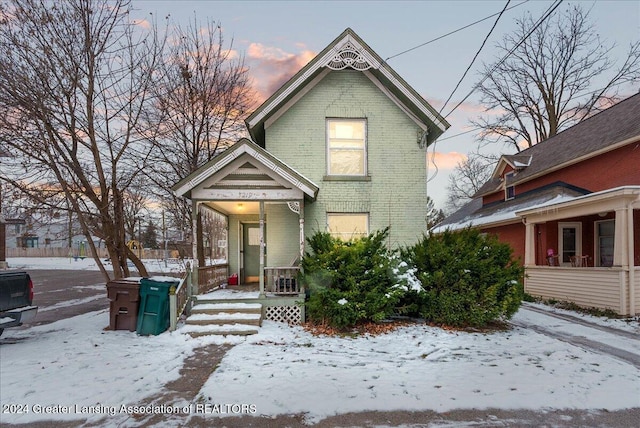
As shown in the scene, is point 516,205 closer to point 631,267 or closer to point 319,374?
point 631,267

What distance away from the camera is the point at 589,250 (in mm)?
13102

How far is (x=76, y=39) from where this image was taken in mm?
8586

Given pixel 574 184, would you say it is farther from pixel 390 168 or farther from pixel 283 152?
pixel 283 152

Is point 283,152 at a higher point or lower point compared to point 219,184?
higher

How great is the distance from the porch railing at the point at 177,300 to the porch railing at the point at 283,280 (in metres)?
2.01

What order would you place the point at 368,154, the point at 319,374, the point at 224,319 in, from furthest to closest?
the point at 368,154 → the point at 224,319 → the point at 319,374

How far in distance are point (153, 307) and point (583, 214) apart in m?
12.5

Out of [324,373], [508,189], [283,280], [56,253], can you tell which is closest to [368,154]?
[283,280]

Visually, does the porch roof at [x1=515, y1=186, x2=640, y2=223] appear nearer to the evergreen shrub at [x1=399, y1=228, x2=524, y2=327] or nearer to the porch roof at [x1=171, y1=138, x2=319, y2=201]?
the evergreen shrub at [x1=399, y1=228, x2=524, y2=327]

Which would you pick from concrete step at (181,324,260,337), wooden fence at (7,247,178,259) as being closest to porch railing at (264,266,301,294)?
concrete step at (181,324,260,337)

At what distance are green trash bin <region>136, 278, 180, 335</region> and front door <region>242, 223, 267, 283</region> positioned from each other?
165 inches

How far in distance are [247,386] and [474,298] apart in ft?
17.9

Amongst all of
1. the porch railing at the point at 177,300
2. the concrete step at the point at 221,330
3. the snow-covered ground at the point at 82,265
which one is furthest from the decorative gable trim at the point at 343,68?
the snow-covered ground at the point at 82,265

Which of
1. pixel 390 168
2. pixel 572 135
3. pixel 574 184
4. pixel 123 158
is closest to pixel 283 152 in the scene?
pixel 390 168
